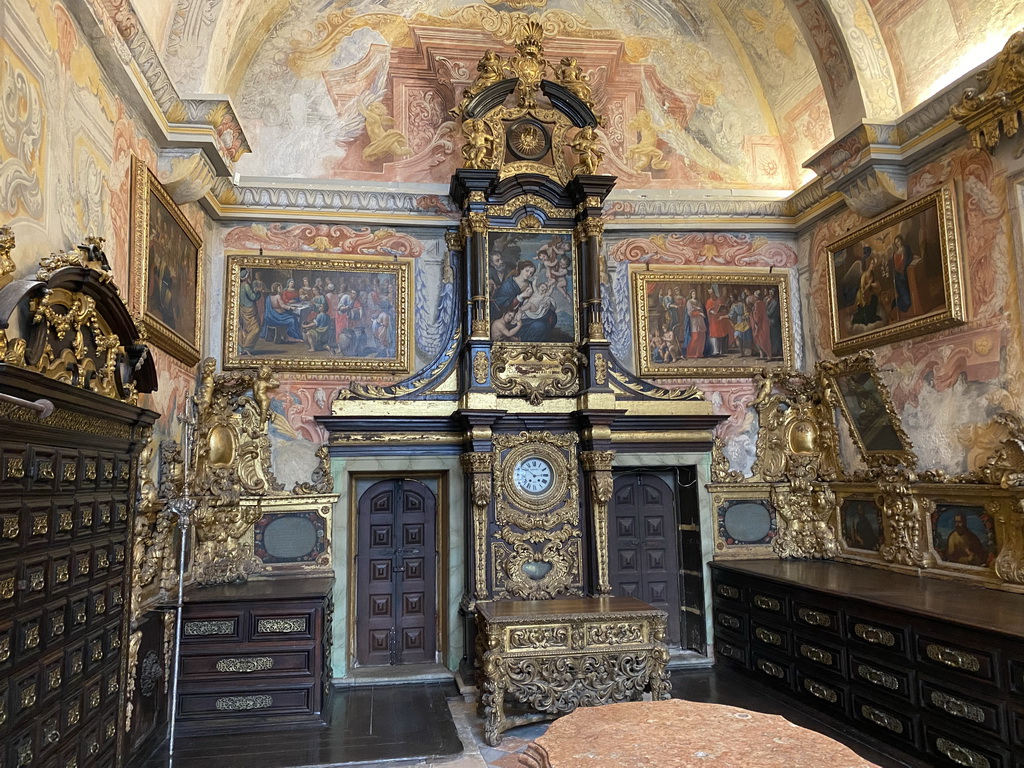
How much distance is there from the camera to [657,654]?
666 centimetres

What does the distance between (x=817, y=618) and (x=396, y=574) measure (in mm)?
4651

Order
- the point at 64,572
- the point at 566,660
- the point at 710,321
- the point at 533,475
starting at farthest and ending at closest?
the point at 710,321
the point at 533,475
the point at 566,660
the point at 64,572

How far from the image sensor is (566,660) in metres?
6.53

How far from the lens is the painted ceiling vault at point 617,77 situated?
805 cm

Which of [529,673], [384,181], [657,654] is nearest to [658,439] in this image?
[657,654]

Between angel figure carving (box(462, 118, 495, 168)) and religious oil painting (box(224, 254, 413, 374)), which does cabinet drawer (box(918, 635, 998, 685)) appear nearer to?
religious oil painting (box(224, 254, 413, 374))

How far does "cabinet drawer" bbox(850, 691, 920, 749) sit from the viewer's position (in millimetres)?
5820

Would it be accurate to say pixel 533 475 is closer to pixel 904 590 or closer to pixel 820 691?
pixel 820 691

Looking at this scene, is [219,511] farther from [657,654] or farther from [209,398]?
[657,654]

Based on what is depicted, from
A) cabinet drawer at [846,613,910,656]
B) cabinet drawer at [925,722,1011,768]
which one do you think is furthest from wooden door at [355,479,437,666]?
cabinet drawer at [925,722,1011,768]

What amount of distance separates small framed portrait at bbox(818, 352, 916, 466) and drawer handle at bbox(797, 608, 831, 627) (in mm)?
1878

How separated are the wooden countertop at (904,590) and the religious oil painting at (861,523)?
266mm

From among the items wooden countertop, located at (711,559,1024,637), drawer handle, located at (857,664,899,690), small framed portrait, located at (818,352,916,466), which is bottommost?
drawer handle, located at (857,664,899,690)

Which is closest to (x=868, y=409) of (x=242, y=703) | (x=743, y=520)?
(x=743, y=520)
